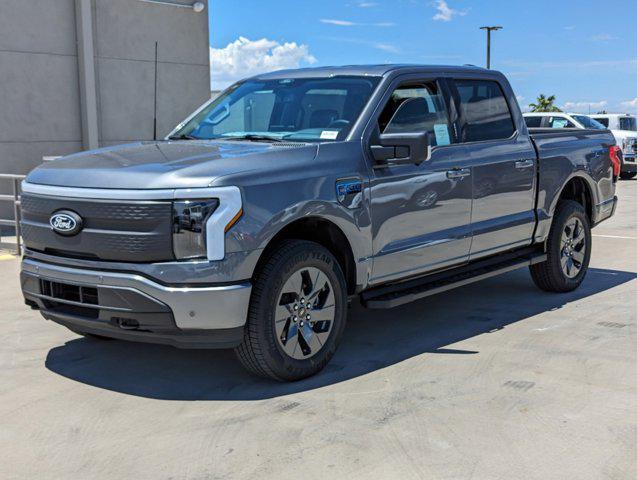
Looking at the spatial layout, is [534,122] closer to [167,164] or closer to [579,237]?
[579,237]

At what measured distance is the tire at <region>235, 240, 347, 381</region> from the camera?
4.59 m

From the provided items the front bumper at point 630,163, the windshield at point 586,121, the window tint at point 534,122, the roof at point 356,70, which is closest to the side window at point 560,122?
the windshield at point 586,121

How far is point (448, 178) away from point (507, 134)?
1.15 m

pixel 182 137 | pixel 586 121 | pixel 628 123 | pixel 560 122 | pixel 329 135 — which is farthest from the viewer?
pixel 628 123

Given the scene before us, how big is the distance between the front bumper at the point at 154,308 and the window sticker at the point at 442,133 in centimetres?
218

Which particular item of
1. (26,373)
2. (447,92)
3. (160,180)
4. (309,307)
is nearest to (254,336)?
(309,307)

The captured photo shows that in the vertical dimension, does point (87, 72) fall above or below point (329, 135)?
above

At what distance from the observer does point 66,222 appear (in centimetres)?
465

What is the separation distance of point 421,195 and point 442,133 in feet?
2.18

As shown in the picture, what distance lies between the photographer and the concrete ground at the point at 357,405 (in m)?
3.76

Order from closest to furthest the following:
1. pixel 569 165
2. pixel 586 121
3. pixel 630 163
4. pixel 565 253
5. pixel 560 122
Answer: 1. pixel 569 165
2. pixel 565 253
3. pixel 560 122
4. pixel 586 121
5. pixel 630 163

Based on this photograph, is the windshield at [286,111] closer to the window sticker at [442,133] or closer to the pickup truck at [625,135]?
the window sticker at [442,133]

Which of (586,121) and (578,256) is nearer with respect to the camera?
(578,256)

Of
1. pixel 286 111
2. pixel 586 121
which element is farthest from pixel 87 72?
pixel 586 121
